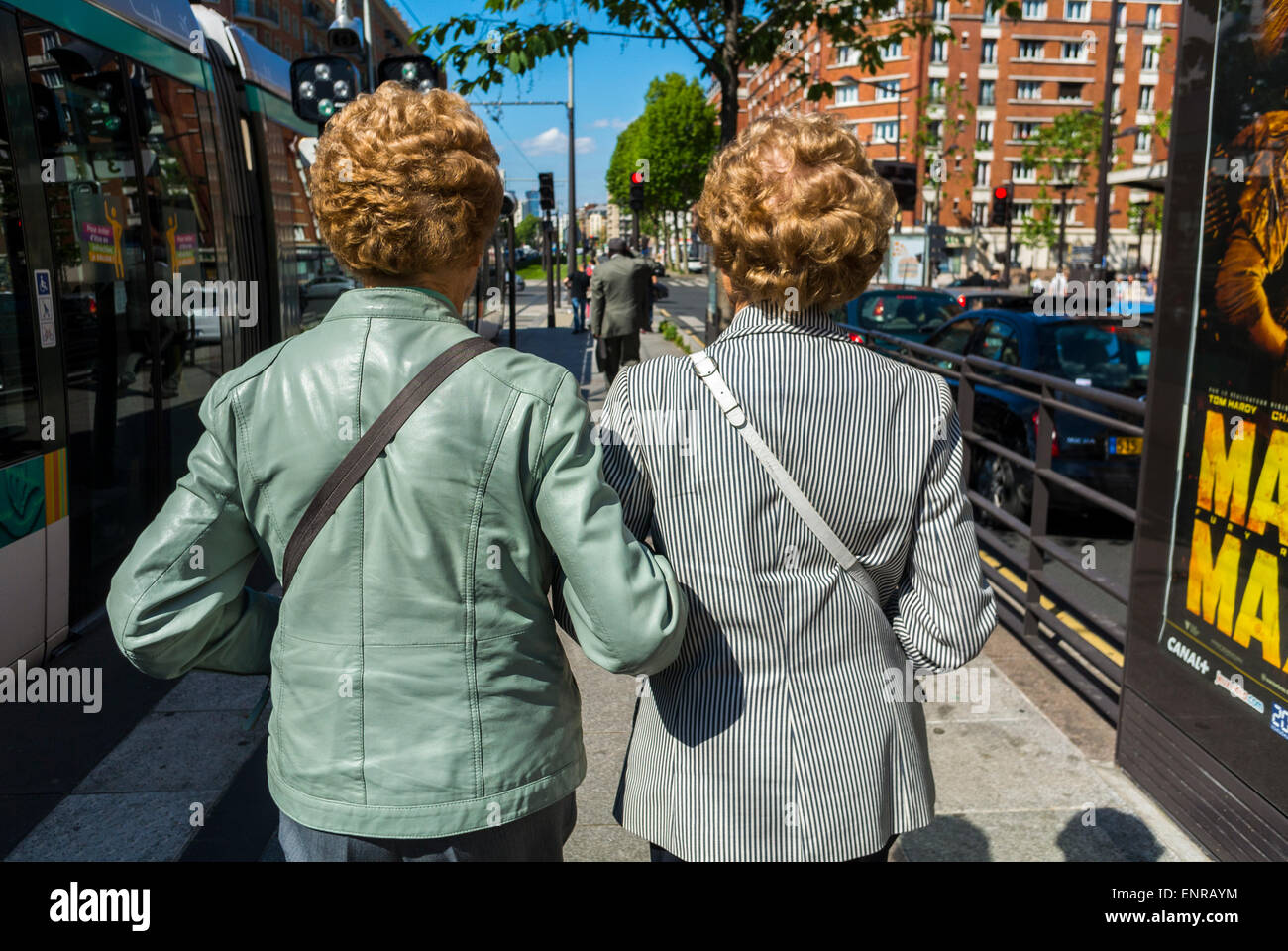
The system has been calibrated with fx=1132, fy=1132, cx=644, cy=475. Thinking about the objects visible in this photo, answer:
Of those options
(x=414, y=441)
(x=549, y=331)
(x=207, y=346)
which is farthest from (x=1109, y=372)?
(x=549, y=331)

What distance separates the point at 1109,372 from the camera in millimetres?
8031

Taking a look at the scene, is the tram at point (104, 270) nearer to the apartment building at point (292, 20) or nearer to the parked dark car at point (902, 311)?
the parked dark car at point (902, 311)

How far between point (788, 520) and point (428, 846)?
0.74 metres

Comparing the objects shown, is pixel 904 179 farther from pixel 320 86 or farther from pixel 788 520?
pixel 788 520

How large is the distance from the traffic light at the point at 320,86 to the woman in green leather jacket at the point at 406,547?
24.8ft

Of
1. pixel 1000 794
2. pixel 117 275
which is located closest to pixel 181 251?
pixel 117 275

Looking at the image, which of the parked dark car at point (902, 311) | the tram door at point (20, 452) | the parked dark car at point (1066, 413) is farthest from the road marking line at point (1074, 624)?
the parked dark car at point (902, 311)

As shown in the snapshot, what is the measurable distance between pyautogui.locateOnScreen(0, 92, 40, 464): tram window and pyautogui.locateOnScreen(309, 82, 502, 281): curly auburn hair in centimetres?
331

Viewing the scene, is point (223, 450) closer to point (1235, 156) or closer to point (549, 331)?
point (1235, 156)

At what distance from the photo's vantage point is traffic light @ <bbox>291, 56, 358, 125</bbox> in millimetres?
8656

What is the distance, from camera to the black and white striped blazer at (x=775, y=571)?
1764mm

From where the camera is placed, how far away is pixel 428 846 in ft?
5.60

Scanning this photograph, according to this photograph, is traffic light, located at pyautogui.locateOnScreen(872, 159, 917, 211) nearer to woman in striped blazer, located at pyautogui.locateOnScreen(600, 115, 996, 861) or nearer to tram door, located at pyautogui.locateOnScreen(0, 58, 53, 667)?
tram door, located at pyautogui.locateOnScreen(0, 58, 53, 667)

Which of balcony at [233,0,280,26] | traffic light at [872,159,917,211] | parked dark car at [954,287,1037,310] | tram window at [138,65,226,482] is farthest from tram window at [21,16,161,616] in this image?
balcony at [233,0,280,26]
